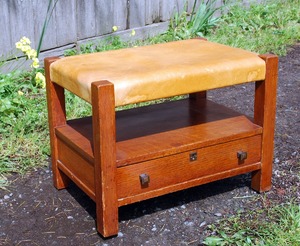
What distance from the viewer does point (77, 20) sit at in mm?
5438

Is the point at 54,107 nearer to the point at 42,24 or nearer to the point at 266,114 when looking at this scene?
the point at 266,114

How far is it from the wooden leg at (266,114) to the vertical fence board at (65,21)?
2433mm

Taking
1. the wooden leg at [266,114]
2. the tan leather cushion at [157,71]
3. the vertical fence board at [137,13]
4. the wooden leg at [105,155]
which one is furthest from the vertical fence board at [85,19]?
the wooden leg at [105,155]

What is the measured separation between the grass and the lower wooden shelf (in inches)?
9.5

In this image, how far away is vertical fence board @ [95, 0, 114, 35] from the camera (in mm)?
5598

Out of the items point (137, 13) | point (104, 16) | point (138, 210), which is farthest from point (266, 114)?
point (137, 13)

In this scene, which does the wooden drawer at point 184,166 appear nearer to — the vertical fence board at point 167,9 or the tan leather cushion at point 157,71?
the tan leather cushion at point 157,71

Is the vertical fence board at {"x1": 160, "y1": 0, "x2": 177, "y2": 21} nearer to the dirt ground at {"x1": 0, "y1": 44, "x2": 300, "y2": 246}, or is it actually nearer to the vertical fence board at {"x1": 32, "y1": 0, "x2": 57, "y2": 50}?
the vertical fence board at {"x1": 32, "y1": 0, "x2": 57, "y2": 50}

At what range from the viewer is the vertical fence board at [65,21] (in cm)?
526

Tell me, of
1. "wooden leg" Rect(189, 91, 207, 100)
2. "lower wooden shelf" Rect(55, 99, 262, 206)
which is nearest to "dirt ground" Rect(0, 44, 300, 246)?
"lower wooden shelf" Rect(55, 99, 262, 206)

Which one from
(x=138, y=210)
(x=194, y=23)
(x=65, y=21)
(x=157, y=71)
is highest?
(x=157, y=71)

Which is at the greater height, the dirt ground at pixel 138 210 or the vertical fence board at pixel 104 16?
the vertical fence board at pixel 104 16

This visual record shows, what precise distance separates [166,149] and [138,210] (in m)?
0.45

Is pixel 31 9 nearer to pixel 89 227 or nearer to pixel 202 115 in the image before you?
pixel 202 115
